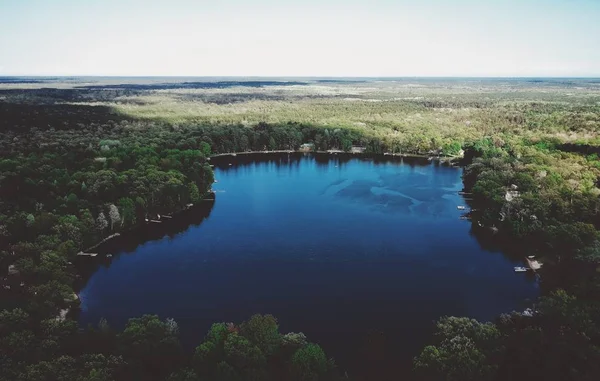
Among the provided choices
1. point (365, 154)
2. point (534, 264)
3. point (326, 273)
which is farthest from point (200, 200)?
point (365, 154)

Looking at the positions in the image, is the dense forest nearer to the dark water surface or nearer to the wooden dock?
the wooden dock

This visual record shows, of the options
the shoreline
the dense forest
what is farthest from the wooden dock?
the shoreline

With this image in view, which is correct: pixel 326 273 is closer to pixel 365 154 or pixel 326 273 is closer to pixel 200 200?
pixel 200 200

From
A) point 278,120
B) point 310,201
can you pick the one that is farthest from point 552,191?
point 278,120

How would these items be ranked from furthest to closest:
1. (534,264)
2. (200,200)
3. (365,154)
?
(365,154) → (200,200) → (534,264)

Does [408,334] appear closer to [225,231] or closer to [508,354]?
[508,354]
